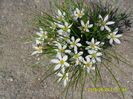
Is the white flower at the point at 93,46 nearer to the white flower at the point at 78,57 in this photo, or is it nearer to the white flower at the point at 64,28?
the white flower at the point at 78,57

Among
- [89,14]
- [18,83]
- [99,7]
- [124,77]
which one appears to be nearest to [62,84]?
[18,83]

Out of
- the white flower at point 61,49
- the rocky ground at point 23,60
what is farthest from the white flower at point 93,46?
the rocky ground at point 23,60

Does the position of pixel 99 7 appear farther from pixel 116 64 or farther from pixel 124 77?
pixel 124 77

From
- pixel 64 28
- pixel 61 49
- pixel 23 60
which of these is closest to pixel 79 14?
pixel 64 28

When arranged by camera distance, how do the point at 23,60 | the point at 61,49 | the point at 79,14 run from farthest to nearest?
the point at 23,60 < the point at 79,14 < the point at 61,49

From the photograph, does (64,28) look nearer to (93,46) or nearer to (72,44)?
(72,44)

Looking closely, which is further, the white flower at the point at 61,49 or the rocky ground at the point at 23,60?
the rocky ground at the point at 23,60
